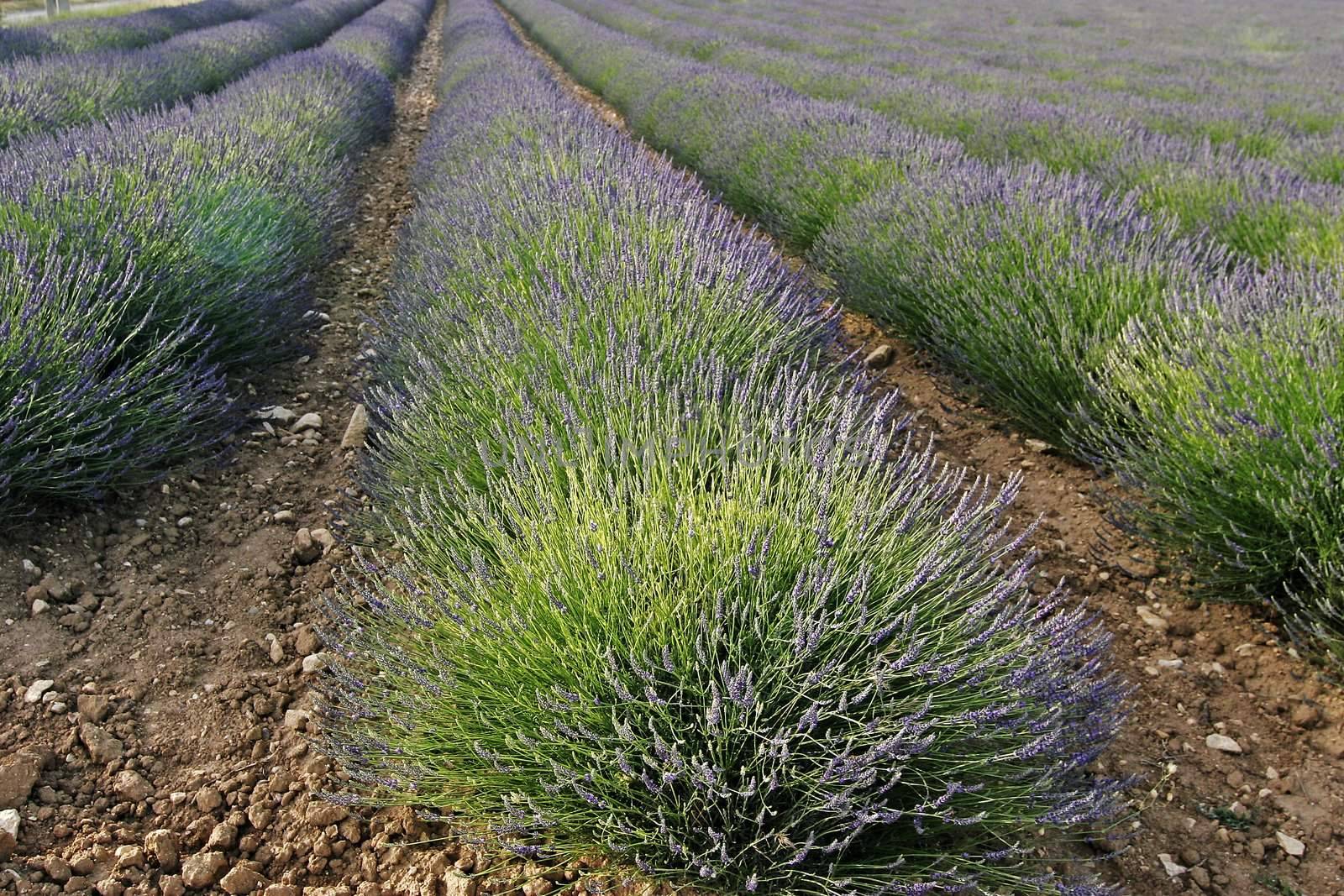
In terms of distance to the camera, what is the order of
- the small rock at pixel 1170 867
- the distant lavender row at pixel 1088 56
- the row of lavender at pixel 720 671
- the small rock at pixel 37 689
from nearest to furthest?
the row of lavender at pixel 720 671, the small rock at pixel 1170 867, the small rock at pixel 37 689, the distant lavender row at pixel 1088 56

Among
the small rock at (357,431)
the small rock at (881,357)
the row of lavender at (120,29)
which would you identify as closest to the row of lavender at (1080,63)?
the small rock at (881,357)

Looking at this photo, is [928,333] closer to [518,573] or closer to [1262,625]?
[1262,625]

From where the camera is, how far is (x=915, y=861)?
1534 millimetres

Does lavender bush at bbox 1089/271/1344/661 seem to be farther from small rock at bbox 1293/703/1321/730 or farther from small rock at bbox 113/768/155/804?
small rock at bbox 113/768/155/804

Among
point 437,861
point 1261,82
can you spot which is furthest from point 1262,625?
point 1261,82

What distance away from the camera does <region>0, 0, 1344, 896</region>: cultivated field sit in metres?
1.55

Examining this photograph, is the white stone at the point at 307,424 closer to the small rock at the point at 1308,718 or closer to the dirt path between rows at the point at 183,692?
the dirt path between rows at the point at 183,692

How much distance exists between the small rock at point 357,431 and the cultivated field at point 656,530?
53mm

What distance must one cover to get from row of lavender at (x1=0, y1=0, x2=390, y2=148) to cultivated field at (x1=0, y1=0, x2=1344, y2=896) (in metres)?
0.45

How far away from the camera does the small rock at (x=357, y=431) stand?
11.4ft

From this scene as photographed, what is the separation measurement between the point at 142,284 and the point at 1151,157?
564 centimetres

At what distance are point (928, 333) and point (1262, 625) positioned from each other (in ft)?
6.90

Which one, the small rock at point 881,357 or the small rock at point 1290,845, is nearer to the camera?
the small rock at point 1290,845

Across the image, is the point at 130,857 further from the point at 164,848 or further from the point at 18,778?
the point at 18,778
